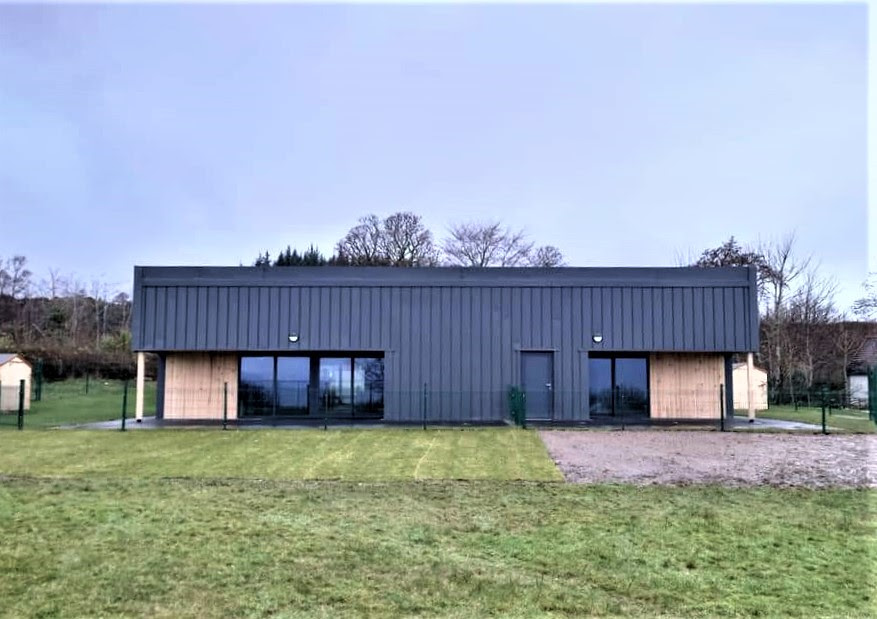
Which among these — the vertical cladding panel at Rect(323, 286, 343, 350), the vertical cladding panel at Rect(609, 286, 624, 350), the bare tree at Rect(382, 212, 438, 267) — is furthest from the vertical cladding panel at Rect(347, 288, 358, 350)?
the bare tree at Rect(382, 212, 438, 267)

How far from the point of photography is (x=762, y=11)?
14.6ft

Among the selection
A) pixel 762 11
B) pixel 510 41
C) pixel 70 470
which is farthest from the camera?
pixel 70 470

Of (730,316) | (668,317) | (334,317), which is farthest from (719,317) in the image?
(334,317)

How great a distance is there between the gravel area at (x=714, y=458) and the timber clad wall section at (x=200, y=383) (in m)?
10.3

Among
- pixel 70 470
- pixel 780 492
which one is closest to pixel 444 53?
pixel 780 492

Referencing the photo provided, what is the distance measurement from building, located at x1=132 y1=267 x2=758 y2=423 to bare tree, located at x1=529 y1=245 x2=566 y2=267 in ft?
80.6

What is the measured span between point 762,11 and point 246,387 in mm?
18994

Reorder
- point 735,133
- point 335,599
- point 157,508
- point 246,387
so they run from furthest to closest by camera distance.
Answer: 1. point 246,387
2. point 735,133
3. point 157,508
4. point 335,599

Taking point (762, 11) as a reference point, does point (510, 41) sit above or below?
above

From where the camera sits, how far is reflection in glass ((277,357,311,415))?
68.9 ft

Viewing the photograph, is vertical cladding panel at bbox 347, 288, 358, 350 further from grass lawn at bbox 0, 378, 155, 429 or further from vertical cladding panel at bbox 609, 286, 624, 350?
grass lawn at bbox 0, 378, 155, 429

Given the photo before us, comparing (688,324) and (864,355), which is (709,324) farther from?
(864,355)

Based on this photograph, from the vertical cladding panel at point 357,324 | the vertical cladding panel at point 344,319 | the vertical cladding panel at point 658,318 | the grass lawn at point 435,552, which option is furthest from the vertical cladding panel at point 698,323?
the grass lawn at point 435,552

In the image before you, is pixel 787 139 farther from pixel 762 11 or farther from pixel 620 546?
pixel 620 546
